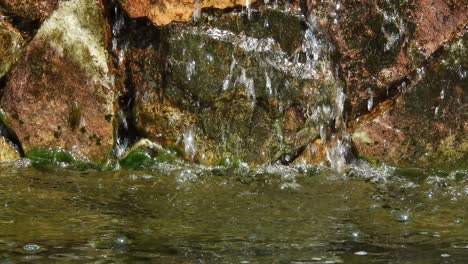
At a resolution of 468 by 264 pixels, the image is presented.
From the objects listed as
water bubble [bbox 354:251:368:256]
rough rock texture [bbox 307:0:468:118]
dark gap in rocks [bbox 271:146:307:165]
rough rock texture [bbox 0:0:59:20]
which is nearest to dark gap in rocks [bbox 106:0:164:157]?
rough rock texture [bbox 0:0:59:20]

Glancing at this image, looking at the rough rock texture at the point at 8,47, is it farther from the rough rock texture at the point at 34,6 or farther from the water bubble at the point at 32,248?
the water bubble at the point at 32,248

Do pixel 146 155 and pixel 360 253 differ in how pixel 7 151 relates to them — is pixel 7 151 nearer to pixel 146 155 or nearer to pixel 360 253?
pixel 146 155

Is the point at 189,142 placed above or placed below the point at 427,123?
below

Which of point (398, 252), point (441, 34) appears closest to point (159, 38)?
point (441, 34)

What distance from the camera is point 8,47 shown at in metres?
6.40

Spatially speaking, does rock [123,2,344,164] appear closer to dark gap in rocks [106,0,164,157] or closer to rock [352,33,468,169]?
dark gap in rocks [106,0,164,157]

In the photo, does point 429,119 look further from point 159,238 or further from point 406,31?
point 159,238

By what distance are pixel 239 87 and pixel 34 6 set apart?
1851 mm

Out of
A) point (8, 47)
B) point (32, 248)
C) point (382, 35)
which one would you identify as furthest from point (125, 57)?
point (32, 248)

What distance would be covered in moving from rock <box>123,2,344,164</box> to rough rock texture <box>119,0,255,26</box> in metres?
0.08

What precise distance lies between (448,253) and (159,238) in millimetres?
1535

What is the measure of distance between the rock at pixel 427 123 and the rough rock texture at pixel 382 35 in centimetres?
13

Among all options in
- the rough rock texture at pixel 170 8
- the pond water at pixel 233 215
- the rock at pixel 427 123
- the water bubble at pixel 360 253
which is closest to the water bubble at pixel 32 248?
the pond water at pixel 233 215

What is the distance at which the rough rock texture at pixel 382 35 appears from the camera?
20.5ft
